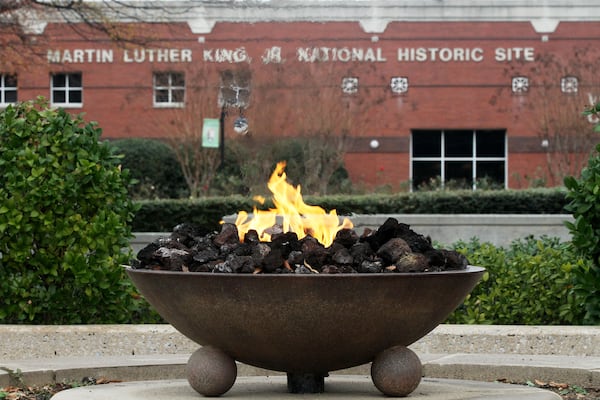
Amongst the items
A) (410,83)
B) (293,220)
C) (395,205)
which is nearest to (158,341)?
(293,220)

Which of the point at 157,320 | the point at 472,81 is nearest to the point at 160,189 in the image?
the point at 472,81

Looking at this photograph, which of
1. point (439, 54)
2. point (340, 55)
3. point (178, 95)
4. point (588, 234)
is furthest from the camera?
point (439, 54)

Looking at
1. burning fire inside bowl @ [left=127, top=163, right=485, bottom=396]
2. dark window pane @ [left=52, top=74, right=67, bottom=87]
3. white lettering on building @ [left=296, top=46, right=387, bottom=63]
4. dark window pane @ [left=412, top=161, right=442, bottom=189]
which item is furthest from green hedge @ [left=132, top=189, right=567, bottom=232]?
dark window pane @ [left=52, top=74, right=67, bottom=87]

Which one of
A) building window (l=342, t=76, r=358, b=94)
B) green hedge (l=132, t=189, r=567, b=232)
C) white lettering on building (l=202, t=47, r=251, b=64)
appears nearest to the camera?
green hedge (l=132, t=189, r=567, b=232)

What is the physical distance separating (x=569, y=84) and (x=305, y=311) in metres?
28.6

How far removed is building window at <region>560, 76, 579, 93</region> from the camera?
31.9 metres

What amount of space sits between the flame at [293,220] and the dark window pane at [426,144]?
28270 mm

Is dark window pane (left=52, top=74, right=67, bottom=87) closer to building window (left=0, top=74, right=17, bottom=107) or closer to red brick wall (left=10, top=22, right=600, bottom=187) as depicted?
red brick wall (left=10, top=22, right=600, bottom=187)

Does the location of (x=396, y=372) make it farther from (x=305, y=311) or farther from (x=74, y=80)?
(x=74, y=80)

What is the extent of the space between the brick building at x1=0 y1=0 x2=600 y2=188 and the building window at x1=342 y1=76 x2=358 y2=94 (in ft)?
0.14

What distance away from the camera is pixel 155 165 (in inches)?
1143

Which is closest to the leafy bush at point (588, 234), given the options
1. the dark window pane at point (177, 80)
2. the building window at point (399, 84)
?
the dark window pane at point (177, 80)

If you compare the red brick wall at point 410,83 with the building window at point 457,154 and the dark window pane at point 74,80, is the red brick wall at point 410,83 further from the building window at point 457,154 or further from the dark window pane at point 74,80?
the dark window pane at point 74,80

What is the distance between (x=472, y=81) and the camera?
33.9m
